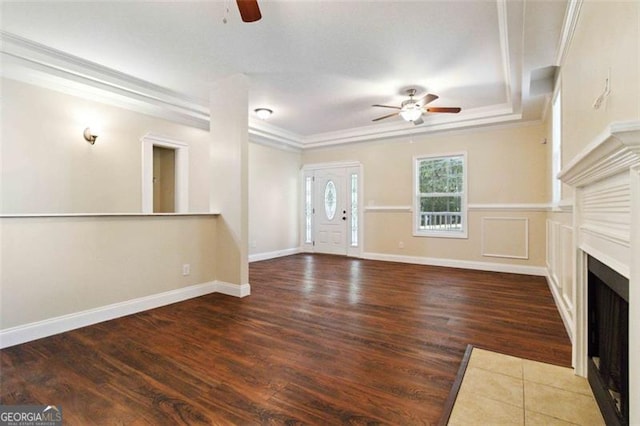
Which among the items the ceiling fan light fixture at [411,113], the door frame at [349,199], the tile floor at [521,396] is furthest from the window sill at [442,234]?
the tile floor at [521,396]

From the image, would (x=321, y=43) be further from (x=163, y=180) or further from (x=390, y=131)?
(x=163, y=180)

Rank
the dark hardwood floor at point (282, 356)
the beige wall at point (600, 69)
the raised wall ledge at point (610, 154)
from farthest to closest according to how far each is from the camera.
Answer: the dark hardwood floor at point (282, 356), the beige wall at point (600, 69), the raised wall ledge at point (610, 154)

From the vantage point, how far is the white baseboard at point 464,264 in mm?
4793

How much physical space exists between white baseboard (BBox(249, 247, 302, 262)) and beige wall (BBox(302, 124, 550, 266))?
1725mm

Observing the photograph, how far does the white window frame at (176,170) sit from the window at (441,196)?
162 inches

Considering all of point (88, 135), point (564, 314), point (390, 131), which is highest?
point (390, 131)

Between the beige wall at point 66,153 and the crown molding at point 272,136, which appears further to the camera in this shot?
the crown molding at point 272,136

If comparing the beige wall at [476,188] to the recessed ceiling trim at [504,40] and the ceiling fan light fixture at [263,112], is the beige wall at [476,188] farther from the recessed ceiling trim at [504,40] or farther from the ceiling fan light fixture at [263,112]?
the ceiling fan light fixture at [263,112]

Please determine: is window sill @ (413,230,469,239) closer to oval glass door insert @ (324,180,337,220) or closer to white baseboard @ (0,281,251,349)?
oval glass door insert @ (324,180,337,220)

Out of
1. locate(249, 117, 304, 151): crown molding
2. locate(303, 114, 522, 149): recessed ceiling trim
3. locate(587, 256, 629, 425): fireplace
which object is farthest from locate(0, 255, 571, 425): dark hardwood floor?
locate(249, 117, 304, 151): crown molding

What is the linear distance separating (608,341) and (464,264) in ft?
13.0

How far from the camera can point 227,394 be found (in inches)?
68.2

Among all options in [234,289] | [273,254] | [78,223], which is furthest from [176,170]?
[273,254]

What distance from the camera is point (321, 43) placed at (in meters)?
2.96
